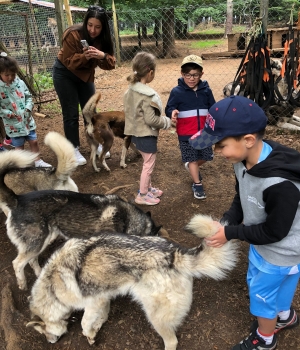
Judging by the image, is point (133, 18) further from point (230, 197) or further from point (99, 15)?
point (230, 197)

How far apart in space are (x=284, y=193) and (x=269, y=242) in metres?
0.31

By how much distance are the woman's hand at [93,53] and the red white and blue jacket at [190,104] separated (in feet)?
3.98

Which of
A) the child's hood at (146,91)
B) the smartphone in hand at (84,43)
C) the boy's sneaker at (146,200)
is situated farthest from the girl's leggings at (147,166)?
the smartphone in hand at (84,43)

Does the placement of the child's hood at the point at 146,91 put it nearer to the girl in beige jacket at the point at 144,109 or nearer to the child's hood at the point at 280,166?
the girl in beige jacket at the point at 144,109

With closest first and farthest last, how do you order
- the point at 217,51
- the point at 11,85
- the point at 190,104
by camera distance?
the point at 190,104 → the point at 11,85 → the point at 217,51

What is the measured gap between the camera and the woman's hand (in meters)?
4.07

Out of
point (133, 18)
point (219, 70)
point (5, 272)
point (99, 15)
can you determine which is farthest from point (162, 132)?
point (133, 18)

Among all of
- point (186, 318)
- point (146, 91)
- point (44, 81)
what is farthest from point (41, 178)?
point (44, 81)

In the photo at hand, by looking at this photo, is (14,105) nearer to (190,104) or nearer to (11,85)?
(11,85)

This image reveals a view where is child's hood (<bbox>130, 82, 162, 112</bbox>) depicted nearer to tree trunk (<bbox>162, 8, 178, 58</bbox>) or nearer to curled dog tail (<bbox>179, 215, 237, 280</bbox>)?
curled dog tail (<bbox>179, 215, 237, 280</bbox>)

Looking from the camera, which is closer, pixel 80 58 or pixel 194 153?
pixel 194 153

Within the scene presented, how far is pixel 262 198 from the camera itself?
1632 mm

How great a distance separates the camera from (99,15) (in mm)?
3994

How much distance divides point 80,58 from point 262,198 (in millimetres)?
3512
